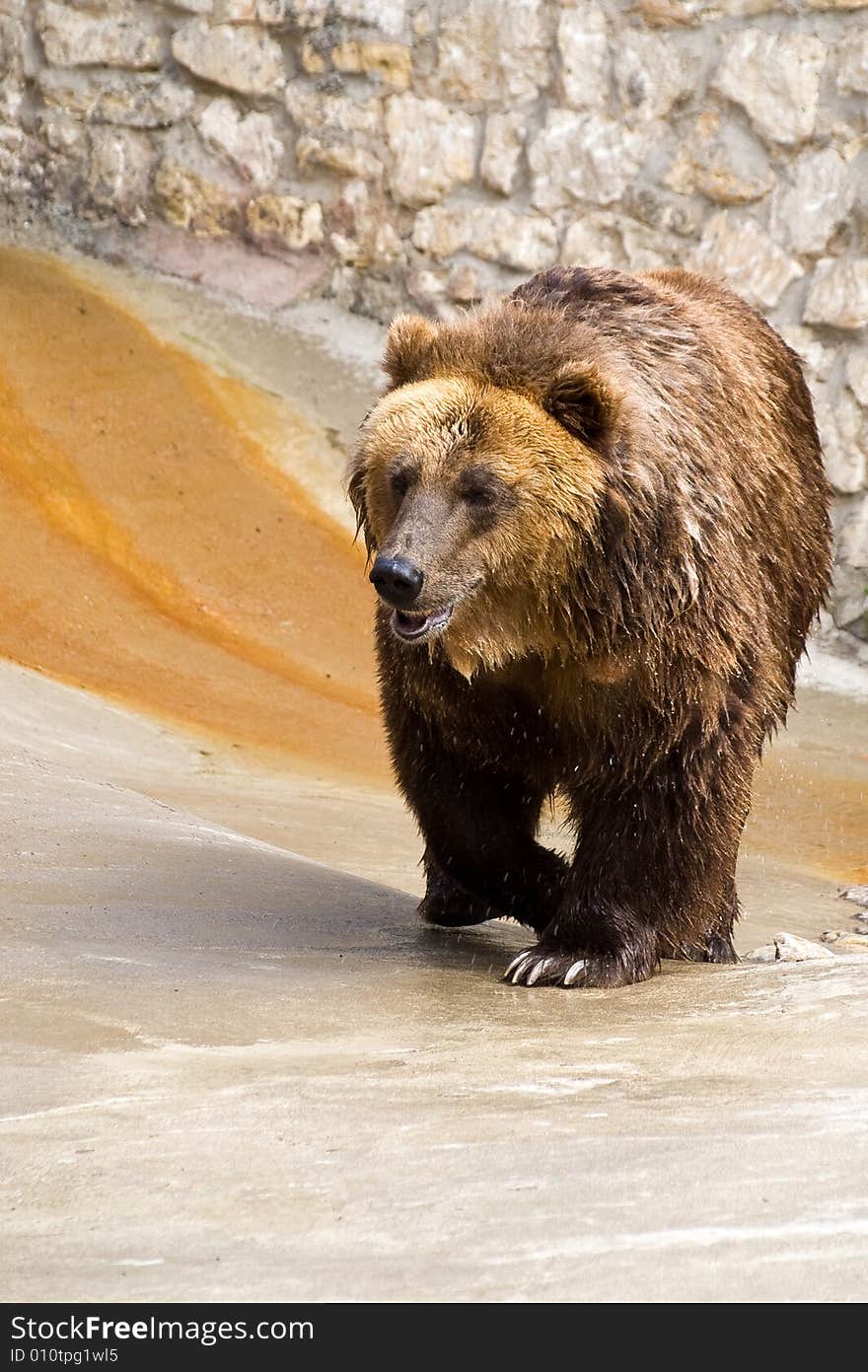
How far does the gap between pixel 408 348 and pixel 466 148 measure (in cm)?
977

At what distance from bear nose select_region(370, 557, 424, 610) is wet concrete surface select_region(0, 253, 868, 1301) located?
93 centimetres

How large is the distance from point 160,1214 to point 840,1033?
1.55 metres

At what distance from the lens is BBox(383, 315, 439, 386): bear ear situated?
4.40m

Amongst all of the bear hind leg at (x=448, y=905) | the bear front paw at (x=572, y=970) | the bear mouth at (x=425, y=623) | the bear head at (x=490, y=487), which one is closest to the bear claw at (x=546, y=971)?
the bear front paw at (x=572, y=970)

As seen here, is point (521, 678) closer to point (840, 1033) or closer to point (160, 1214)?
point (840, 1033)

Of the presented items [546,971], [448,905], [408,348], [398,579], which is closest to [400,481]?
[398,579]

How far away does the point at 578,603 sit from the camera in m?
4.21

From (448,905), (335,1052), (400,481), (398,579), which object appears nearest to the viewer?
(335,1052)

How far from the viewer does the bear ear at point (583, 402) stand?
13.4 ft

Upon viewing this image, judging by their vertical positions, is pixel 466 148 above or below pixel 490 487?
below

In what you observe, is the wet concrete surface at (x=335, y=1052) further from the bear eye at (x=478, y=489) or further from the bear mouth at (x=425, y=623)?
the bear eye at (x=478, y=489)

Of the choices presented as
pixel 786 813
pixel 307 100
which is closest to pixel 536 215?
pixel 307 100

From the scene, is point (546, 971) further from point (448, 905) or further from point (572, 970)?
point (448, 905)

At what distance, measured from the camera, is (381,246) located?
551 inches
